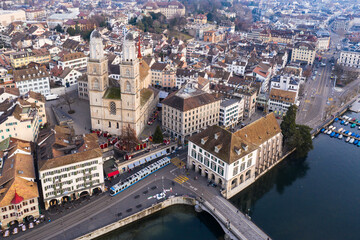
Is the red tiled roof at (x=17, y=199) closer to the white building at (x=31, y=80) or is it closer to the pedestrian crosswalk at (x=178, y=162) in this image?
the pedestrian crosswalk at (x=178, y=162)

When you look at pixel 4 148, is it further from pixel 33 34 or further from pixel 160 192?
pixel 33 34

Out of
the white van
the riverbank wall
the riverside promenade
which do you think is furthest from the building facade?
the white van

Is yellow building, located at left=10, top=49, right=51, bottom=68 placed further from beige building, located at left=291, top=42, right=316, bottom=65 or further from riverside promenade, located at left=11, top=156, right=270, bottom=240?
beige building, located at left=291, top=42, right=316, bottom=65

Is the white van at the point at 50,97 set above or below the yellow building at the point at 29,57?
below

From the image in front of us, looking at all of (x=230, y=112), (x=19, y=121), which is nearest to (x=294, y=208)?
(x=230, y=112)

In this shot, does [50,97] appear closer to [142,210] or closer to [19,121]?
[19,121]

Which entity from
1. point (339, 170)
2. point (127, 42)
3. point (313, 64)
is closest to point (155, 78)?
point (127, 42)

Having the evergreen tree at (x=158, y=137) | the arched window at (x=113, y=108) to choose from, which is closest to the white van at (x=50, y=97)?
the arched window at (x=113, y=108)
